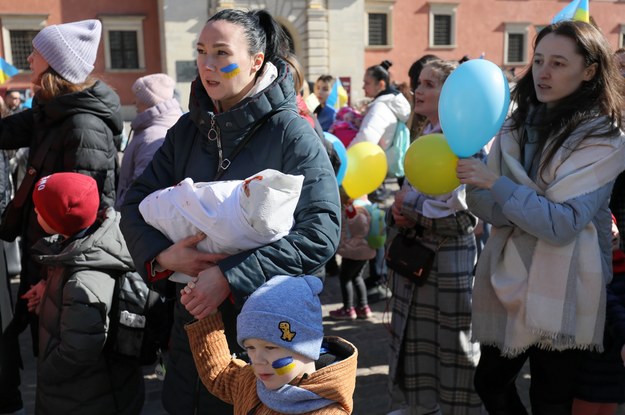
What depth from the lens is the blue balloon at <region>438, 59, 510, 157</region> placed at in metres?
2.43

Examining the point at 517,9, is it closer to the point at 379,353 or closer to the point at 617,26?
the point at 617,26

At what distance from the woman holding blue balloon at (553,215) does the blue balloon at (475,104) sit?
113 mm

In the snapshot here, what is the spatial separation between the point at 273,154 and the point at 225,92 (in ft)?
0.89

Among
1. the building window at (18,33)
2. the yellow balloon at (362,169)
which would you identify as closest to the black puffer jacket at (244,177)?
the yellow balloon at (362,169)

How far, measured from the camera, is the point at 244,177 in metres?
1.91

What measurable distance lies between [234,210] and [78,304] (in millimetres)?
1204

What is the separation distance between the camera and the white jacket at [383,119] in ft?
16.4

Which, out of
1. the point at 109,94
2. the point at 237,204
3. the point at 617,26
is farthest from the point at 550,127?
the point at 617,26

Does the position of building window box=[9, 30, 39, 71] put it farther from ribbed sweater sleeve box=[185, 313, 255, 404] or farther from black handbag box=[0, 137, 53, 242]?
ribbed sweater sleeve box=[185, 313, 255, 404]

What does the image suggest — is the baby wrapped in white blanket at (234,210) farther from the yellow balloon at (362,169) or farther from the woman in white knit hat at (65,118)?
the yellow balloon at (362,169)

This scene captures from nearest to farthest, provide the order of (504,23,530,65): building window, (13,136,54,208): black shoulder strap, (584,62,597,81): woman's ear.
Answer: (584,62,597,81): woman's ear → (13,136,54,208): black shoulder strap → (504,23,530,65): building window

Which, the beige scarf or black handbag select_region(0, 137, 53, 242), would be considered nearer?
the beige scarf

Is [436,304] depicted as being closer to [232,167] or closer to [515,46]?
[232,167]

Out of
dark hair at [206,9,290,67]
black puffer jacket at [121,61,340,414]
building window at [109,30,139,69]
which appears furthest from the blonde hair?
building window at [109,30,139,69]
